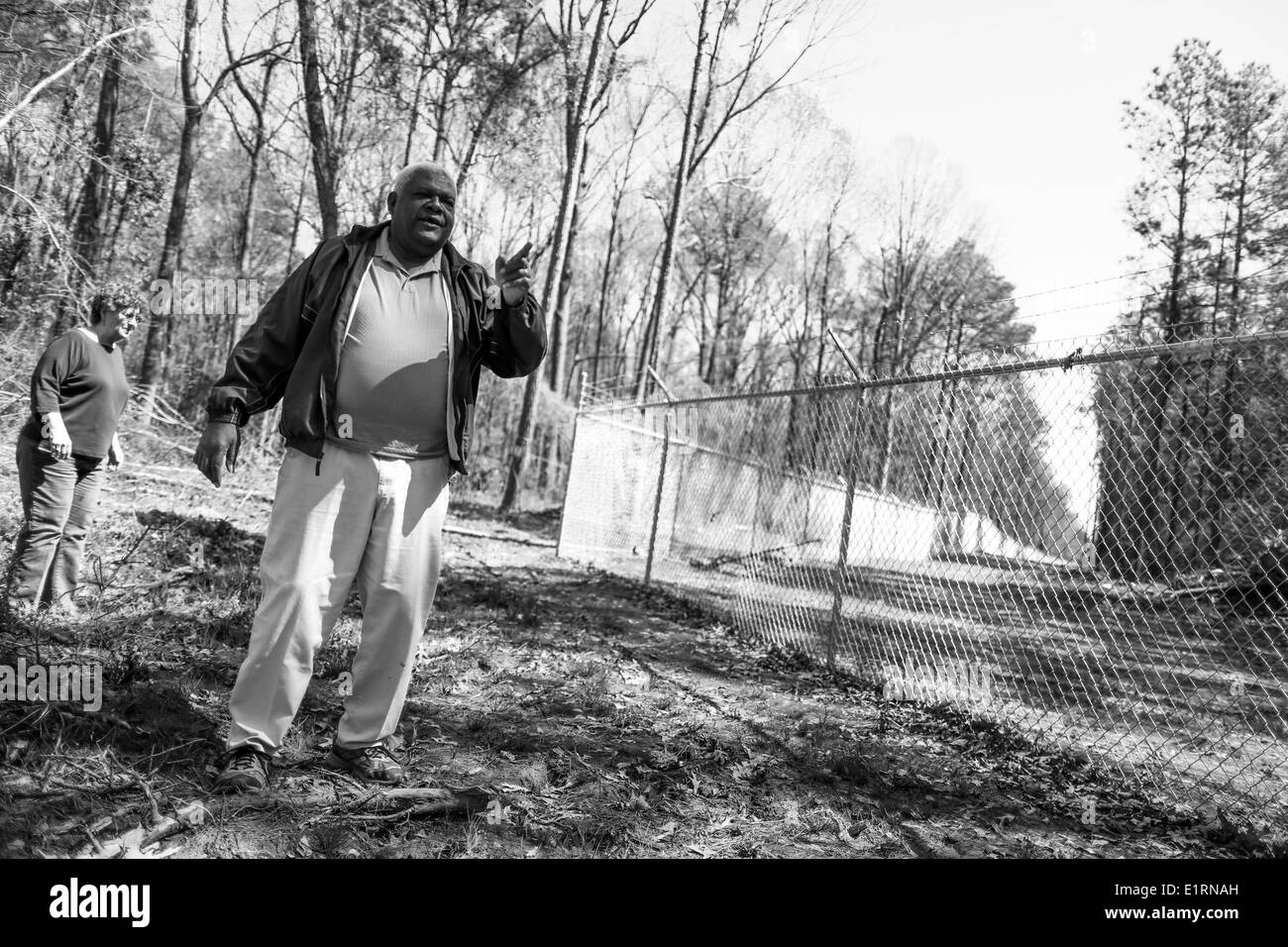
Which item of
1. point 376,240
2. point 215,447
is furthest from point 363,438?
point 376,240

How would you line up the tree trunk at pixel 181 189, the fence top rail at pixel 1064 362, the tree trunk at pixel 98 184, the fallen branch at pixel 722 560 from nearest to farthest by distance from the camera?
the fence top rail at pixel 1064 362
the fallen branch at pixel 722 560
the tree trunk at pixel 98 184
the tree trunk at pixel 181 189

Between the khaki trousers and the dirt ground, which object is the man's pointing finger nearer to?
the khaki trousers

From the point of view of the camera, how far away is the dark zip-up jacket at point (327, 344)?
2.51 m

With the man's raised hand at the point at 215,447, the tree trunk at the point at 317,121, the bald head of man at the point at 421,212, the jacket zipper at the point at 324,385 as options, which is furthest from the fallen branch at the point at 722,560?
the tree trunk at the point at 317,121

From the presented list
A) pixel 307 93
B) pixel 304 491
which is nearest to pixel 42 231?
pixel 307 93

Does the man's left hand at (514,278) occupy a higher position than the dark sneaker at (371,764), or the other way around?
the man's left hand at (514,278)

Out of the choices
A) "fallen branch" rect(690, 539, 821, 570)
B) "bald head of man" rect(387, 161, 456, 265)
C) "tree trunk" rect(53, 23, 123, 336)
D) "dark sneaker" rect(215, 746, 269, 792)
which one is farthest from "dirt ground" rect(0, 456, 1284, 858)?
"tree trunk" rect(53, 23, 123, 336)

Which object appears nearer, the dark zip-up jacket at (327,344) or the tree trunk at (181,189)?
the dark zip-up jacket at (327,344)

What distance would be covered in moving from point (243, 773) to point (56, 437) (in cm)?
243

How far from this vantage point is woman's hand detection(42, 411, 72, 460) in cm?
381

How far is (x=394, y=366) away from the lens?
262cm

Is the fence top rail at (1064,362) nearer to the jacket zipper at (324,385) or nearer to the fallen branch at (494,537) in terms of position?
the jacket zipper at (324,385)

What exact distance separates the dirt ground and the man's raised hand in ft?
3.02

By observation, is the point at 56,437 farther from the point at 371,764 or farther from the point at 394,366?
the point at 371,764
